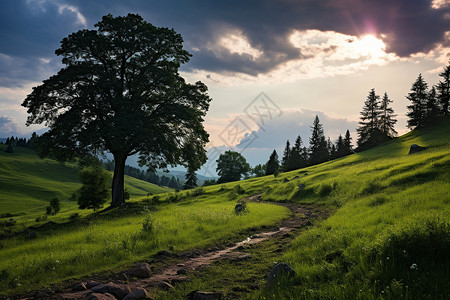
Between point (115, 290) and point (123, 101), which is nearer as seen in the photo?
point (115, 290)

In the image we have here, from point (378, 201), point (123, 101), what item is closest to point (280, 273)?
point (378, 201)

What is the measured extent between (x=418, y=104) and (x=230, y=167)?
210 ft

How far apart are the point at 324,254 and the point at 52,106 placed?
2604 cm

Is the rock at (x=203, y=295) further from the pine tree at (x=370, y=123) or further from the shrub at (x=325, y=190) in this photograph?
the pine tree at (x=370, y=123)

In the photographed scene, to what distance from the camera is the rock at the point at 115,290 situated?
18.6 feet

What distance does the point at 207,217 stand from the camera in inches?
595

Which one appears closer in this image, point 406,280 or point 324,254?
point 406,280

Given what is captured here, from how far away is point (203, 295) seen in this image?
208 inches

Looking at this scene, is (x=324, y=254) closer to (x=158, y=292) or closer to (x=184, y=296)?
(x=184, y=296)

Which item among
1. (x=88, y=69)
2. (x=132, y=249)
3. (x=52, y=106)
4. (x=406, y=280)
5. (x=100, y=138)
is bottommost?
(x=132, y=249)

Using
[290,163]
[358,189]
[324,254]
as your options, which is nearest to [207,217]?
[324,254]

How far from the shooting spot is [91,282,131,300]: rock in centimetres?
566

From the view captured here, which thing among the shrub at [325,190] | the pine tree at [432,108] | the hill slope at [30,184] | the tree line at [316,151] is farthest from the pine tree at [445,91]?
the hill slope at [30,184]

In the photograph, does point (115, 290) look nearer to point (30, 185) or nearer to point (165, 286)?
point (165, 286)
